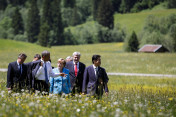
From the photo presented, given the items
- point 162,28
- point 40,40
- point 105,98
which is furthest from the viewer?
point 40,40

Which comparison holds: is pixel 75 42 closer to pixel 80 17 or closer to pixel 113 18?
pixel 113 18

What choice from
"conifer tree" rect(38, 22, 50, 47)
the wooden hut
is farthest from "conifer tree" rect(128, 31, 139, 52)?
"conifer tree" rect(38, 22, 50, 47)

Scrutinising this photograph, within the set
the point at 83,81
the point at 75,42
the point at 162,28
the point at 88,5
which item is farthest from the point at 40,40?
the point at 83,81

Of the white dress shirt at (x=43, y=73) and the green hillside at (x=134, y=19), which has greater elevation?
the green hillside at (x=134, y=19)

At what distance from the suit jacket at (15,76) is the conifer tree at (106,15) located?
485ft

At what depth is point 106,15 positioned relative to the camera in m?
159

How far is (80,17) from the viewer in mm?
176750

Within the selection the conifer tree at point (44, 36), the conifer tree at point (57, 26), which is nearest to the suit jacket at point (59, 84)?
the conifer tree at point (44, 36)

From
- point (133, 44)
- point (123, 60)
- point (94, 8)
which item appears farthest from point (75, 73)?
point (94, 8)

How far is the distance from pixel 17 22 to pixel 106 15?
44390mm

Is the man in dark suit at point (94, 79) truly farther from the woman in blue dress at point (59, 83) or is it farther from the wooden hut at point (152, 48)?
the wooden hut at point (152, 48)

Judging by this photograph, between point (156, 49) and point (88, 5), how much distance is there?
123 m

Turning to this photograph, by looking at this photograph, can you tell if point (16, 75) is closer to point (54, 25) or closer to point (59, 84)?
point (59, 84)

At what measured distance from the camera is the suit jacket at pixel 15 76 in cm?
915
